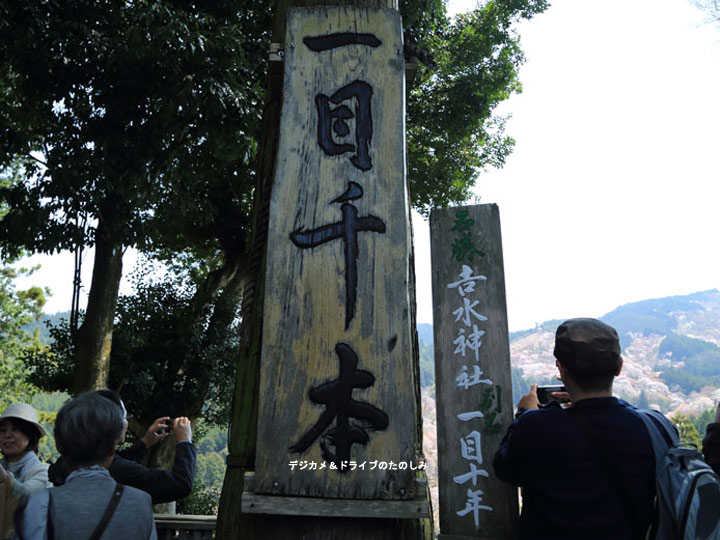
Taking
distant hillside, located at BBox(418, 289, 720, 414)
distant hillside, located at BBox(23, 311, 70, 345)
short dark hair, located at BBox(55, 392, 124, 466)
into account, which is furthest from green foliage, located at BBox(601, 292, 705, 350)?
short dark hair, located at BBox(55, 392, 124, 466)

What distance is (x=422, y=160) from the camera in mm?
11773

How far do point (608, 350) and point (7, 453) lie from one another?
2.94 meters

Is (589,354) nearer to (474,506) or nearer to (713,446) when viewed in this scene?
(713,446)

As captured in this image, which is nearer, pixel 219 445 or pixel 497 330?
pixel 497 330

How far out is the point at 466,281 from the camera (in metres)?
2.89

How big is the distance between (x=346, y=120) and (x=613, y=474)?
176cm

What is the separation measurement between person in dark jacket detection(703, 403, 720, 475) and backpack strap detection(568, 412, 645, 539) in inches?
25.4

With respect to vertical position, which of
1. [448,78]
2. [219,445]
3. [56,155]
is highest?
[448,78]

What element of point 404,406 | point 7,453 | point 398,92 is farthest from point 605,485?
point 7,453

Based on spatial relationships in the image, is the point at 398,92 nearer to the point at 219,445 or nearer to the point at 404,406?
the point at 404,406

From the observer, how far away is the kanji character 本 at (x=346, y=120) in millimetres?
2408

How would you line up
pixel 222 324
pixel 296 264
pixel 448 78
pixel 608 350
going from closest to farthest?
pixel 608 350
pixel 296 264
pixel 222 324
pixel 448 78

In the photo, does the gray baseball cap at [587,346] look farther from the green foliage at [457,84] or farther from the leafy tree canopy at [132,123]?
the green foliage at [457,84]

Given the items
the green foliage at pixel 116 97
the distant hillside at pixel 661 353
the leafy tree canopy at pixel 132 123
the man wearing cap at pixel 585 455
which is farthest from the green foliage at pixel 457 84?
the distant hillside at pixel 661 353
